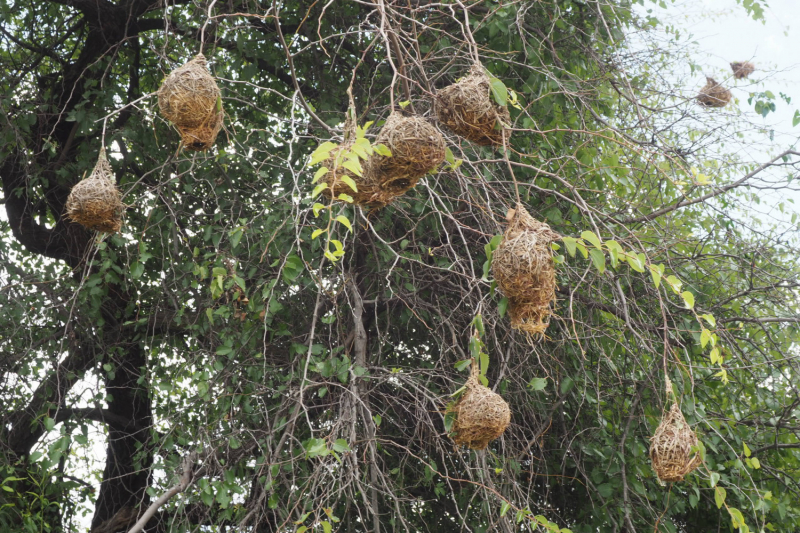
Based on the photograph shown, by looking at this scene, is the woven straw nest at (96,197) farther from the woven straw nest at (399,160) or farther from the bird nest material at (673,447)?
the bird nest material at (673,447)

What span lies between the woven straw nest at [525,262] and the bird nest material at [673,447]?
0.49 m

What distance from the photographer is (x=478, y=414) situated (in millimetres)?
2051

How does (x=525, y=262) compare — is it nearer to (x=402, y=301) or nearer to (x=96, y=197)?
(x=96, y=197)

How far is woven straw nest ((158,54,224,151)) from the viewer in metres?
2.07

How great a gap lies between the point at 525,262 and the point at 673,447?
2.20ft

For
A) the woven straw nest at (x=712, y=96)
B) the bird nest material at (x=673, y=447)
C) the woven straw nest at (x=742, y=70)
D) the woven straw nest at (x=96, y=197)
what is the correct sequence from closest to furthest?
the bird nest material at (x=673, y=447) < the woven straw nest at (x=96, y=197) < the woven straw nest at (x=712, y=96) < the woven straw nest at (x=742, y=70)

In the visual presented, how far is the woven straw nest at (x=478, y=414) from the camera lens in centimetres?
206

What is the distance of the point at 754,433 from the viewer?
3801 millimetres

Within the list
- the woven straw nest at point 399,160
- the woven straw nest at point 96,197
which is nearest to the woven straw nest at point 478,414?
the woven straw nest at point 399,160

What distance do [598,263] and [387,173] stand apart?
536 millimetres

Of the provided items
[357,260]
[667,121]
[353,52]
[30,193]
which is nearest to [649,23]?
[667,121]

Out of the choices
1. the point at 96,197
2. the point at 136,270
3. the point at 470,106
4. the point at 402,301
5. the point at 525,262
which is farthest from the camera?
the point at 402,301

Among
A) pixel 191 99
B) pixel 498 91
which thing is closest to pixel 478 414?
pixel 498 91

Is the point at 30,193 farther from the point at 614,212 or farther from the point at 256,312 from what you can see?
the point at 614,212
